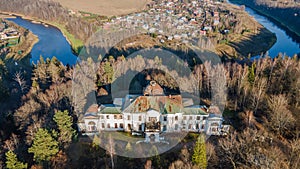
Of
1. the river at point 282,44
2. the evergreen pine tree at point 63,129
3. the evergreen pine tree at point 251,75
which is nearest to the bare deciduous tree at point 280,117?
the evergreen pine tree at point 251,75

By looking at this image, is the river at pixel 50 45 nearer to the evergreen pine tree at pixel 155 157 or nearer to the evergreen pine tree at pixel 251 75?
the evergreen pine tree at pixel 155 157

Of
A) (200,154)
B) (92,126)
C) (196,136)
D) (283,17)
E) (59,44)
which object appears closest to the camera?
(200,154)

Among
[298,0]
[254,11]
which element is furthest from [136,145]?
[298,0]

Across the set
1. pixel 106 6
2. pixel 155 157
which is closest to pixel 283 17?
pixel 106 6

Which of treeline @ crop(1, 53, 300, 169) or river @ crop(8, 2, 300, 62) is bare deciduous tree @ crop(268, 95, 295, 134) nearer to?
treeline @ crop(1, 53, 300, 169)

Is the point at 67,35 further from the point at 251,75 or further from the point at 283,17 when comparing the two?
the point at 283,17

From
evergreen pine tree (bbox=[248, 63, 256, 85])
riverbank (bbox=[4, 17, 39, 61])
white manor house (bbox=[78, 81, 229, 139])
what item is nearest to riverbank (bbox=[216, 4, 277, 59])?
evergreen pine tree (bbox=[248, 63, 256, 85])

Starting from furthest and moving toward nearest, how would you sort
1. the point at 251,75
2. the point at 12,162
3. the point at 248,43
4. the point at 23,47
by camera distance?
the point at 248,43 → the point at 23,47 → the point at 251,75 → the point at 12,162
